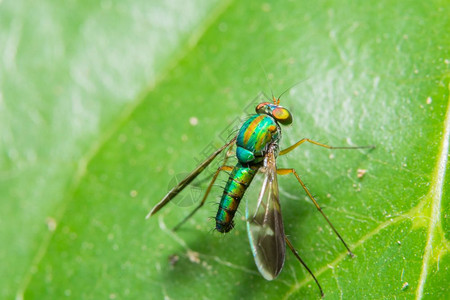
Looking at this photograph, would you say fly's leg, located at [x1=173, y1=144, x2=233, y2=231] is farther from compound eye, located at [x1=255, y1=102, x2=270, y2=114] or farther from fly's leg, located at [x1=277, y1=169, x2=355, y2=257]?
fly's leg, located at [x1=277, y1=169, x2=355, y2=257]

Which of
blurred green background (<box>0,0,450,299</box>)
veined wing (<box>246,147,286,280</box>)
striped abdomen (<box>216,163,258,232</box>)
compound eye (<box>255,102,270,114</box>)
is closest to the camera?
veined wing (<box>246,147,286,280</box>)

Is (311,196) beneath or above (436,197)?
above

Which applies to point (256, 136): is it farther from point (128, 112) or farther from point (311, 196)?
point (128, 112)

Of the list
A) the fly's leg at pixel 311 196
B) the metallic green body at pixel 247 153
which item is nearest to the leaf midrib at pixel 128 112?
the metallic green body at pixel 247 153

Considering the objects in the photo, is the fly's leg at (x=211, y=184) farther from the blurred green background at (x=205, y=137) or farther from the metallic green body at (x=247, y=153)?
the metallic green body at (x=247, y=153)

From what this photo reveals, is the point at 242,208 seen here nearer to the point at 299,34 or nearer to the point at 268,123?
the point at 268,123

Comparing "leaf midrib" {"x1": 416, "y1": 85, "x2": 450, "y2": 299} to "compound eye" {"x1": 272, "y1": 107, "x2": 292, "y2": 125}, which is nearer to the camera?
"leaf midrib" {"x1": 416, "y1": 85, "x2": 450, "y2": 299}

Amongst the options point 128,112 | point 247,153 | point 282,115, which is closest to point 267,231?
point 247,153

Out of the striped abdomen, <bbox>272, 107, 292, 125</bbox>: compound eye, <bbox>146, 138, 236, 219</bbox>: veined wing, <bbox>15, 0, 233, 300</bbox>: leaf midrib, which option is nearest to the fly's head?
<bbox>272, 107, 292, 125</bbox>: compound eye
